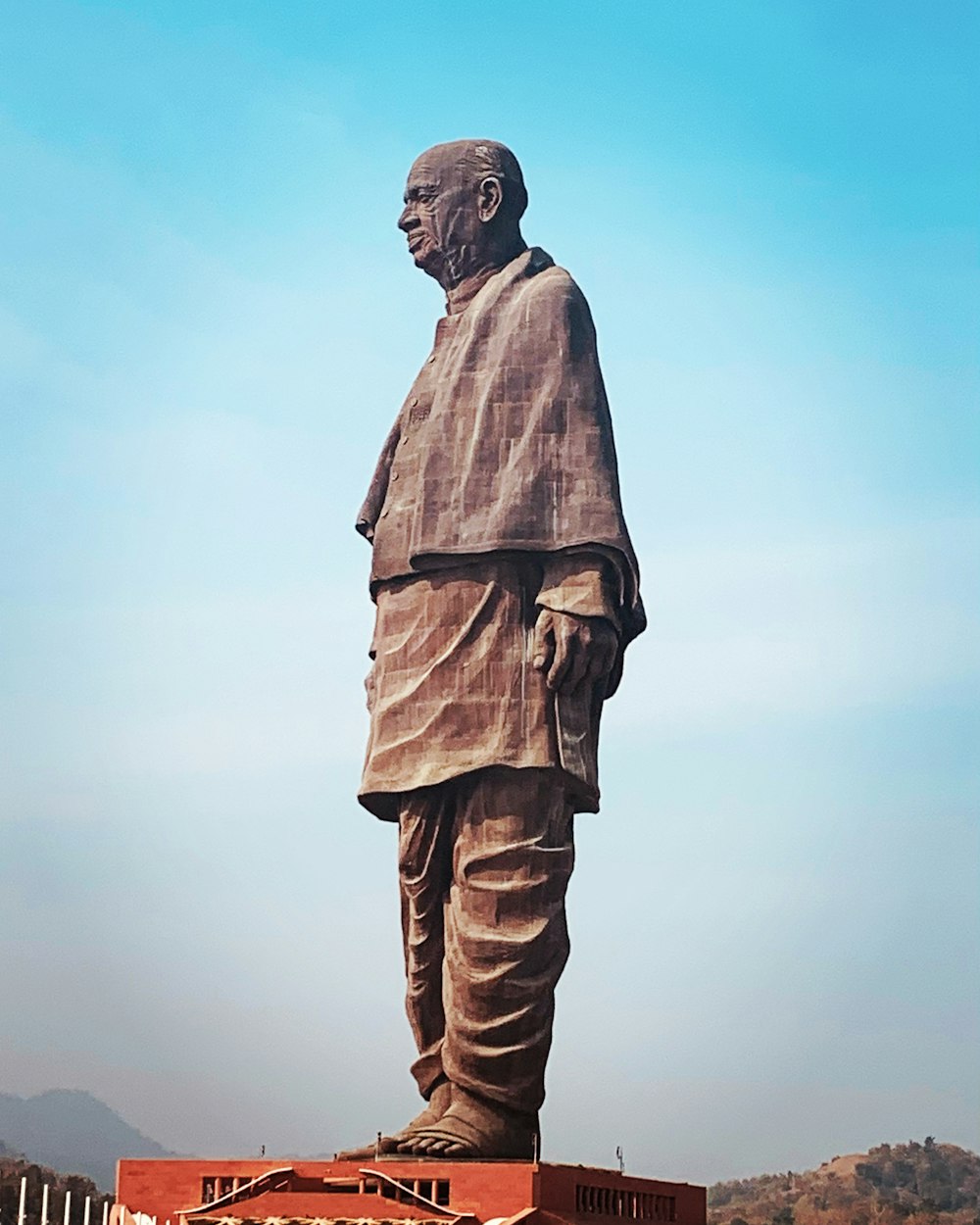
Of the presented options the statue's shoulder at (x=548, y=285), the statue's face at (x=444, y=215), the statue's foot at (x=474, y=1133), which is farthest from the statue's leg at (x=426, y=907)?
the statue's face at (x=444, y=215)

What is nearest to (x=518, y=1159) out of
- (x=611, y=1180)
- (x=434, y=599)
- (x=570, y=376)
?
(x=611, y=1180)

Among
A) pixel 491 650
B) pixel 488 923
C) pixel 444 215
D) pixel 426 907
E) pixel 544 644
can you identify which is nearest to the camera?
pixel 488 923

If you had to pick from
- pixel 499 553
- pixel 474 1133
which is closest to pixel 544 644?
pixel 499 553

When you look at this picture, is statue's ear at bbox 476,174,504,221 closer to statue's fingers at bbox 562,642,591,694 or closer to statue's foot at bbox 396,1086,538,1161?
statue's fingers at bbox 562,642,591,694

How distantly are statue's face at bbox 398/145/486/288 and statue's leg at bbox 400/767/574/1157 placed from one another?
12.0ft

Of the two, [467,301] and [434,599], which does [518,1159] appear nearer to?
[434,599]

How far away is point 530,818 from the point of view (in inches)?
503

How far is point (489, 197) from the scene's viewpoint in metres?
14.0

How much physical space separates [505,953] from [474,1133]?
3.54ft

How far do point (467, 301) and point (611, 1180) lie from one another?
584cm

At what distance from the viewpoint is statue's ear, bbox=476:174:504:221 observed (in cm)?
1396

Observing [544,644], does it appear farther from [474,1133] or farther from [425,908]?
[474,1133]

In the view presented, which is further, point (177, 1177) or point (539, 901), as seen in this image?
point (539, 901)

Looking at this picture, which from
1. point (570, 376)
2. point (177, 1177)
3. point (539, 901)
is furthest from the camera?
point (570, 376)
